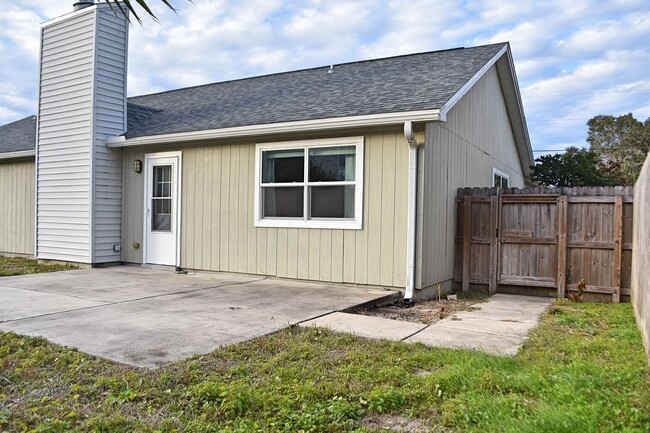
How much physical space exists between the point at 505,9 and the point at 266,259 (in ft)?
23.2

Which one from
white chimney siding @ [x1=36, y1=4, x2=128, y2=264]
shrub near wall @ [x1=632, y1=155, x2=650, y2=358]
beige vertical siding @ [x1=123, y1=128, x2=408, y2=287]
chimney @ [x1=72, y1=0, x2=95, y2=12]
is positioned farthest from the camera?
chimney @ [x1=72, y1=0, x2=95, y2=12]

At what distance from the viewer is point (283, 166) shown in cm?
759

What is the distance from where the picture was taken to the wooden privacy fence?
6.89 meters

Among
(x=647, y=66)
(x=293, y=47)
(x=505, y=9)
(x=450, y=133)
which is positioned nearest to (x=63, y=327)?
(x=450, y=133)

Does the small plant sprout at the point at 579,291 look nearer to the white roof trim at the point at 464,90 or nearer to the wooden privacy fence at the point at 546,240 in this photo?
the wooden privacy fence at the point at 546,240

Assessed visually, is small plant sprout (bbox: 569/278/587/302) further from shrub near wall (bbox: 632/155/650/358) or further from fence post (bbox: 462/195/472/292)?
shrub near wall (bbox: 632/155/650/358)

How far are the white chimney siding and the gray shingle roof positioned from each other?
2.40 ft

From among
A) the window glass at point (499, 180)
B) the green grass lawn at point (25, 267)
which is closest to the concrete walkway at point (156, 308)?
the green grass lawn at point (25, 267)

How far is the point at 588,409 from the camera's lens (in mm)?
2512

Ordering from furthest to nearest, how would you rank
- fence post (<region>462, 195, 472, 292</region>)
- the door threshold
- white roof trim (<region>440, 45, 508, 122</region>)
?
the door threshold, fence post (<region>462, 195, 472, 292</region>), white roof trim (<region>440, 45, 508, 122</region>)

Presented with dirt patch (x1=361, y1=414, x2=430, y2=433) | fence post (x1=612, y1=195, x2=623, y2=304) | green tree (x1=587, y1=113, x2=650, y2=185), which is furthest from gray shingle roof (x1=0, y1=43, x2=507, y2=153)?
green tree (x1=587, y1=113, x2=650, y2=185)

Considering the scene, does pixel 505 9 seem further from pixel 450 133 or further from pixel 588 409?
pixel 588 409

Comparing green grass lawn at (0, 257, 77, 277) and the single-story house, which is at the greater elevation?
the single-story house

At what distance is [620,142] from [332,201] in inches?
1152
